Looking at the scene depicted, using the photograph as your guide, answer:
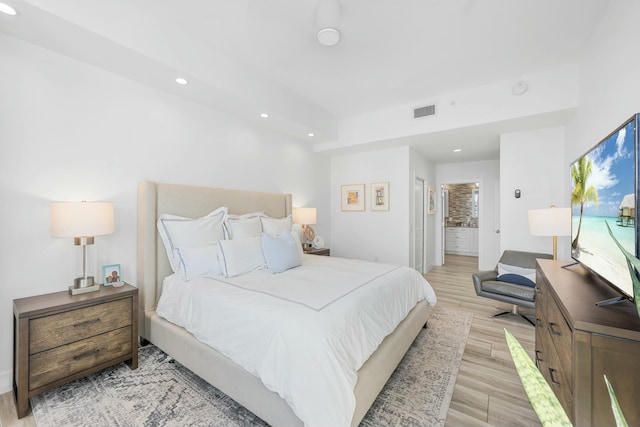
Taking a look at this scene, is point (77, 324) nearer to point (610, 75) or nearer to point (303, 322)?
point (303, 322)

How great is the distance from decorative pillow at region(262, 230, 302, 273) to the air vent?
8.52ft

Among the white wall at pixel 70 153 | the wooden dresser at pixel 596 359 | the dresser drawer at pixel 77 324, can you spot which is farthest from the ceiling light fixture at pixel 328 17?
the dresser drawer at pixel 77 324

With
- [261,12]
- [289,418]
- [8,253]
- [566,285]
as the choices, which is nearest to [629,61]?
[566,285]

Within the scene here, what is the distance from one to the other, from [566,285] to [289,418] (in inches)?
68.0

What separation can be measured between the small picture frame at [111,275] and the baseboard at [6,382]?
30.8 inches

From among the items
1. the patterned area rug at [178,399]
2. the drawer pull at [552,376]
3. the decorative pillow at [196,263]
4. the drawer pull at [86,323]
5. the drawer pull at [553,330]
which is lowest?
the patterned area rug at [178,399]

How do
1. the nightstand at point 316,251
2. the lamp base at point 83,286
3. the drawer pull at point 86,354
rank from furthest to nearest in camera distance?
the nightstand at point 316,251 → the lamp base at point 83,286 → the drawer pull at point 86,354

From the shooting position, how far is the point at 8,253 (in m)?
2.00

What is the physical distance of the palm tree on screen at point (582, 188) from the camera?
161cm

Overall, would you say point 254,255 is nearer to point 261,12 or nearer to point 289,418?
point 289,418

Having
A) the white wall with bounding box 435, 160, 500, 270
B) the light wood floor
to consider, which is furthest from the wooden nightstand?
the white wall with bounding box 435, 160, 500, 270

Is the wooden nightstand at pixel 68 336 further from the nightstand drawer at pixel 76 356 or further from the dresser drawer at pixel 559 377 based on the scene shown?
the dresser drawer at pixel 559 377

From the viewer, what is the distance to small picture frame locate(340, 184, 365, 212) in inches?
204

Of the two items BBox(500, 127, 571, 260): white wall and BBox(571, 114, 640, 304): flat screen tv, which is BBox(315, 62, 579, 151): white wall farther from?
BBox(571, 114, 640, 304): flat screen tv
